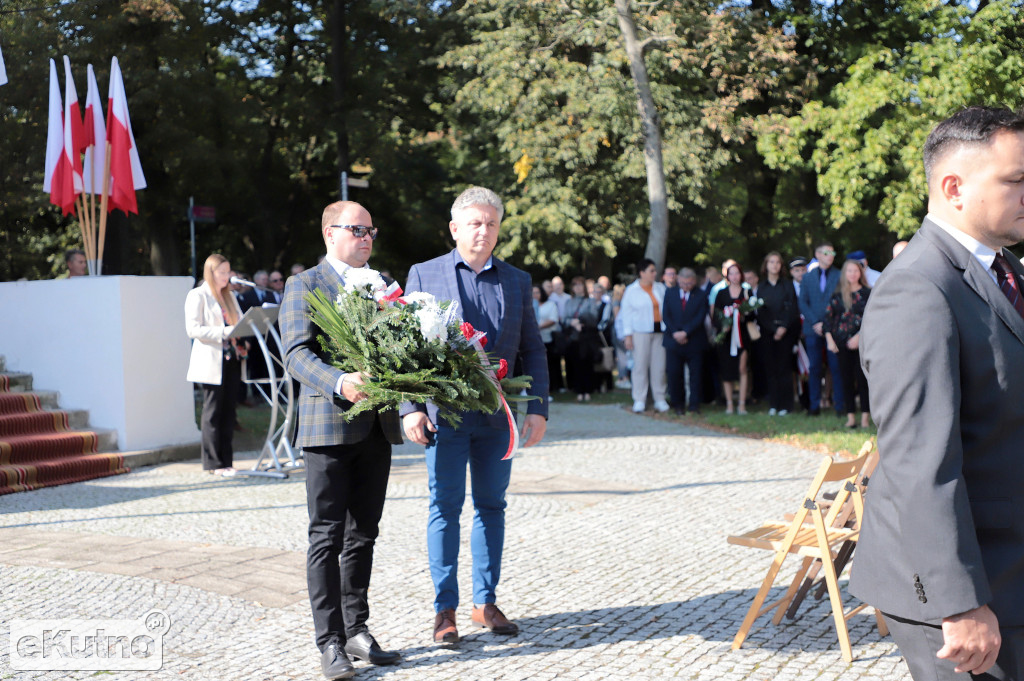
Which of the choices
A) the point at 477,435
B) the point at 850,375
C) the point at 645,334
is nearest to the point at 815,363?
the point at 850,375

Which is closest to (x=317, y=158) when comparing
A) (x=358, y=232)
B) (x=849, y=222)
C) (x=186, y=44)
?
(x=186, y=44)

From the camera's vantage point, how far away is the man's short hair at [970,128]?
2.35 m

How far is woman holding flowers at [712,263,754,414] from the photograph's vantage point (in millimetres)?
13961

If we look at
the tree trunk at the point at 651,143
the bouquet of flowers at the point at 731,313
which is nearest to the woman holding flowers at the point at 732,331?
the bouquet of flowers at the point at 731,313

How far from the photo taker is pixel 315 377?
432 cm

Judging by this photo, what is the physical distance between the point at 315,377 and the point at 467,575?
7.57 feet

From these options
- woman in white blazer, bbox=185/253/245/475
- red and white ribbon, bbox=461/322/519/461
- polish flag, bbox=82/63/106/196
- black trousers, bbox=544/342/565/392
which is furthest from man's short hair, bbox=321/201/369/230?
black trousers, bbox=544/342/565/392

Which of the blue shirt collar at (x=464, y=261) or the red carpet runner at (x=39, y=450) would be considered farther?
the red carpet runner at (x=39, y=450)

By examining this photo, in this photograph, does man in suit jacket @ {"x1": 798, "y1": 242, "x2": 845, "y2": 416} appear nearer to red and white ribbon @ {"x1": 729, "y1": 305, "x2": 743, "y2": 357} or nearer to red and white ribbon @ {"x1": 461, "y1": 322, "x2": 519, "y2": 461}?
red and white ribbon @ {"x1": 729, "y1": 305, "x2": 743, "y2": 357}

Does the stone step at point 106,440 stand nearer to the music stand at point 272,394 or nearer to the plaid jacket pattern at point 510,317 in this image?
the music stand at point 272,394

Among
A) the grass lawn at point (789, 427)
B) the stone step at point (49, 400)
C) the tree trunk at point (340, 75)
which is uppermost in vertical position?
the tree trunk at point (340, 75)

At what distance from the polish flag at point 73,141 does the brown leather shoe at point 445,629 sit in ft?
27.8

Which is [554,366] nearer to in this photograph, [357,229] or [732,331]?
[732,331]

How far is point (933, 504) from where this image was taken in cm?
223
